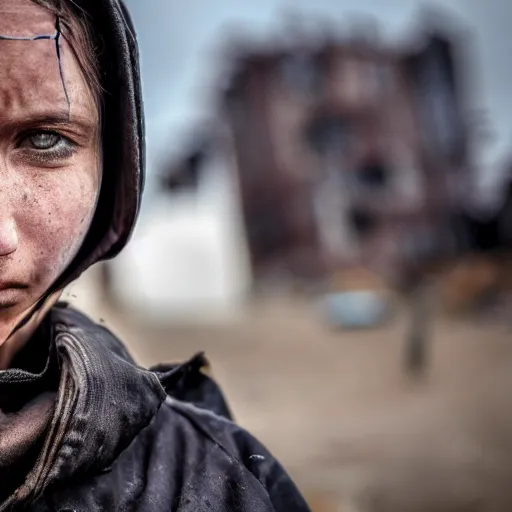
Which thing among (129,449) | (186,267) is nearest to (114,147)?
(129,449)

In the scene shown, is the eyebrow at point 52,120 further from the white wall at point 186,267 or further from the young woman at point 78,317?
the white wall at point 186,267

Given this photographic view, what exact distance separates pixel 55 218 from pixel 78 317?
0.29 m

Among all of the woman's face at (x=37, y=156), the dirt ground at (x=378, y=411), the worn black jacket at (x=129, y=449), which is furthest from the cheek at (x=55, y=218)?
the dirt ground at (x=378, y=411)

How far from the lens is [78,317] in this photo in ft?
3.50

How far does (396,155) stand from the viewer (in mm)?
21641

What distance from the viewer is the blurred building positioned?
20656mm

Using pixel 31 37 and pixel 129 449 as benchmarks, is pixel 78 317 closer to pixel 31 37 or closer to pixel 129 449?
pixel 129 449

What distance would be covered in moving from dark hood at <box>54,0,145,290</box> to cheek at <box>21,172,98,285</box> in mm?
77

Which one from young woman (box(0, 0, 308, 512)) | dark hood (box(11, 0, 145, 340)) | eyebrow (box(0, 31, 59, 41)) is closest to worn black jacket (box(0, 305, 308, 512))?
young woman (box(0, 0, 308, 512))

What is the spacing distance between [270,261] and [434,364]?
12.7 m

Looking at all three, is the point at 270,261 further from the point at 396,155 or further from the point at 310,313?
the point at 396,155

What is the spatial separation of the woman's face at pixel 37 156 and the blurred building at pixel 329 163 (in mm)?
19621

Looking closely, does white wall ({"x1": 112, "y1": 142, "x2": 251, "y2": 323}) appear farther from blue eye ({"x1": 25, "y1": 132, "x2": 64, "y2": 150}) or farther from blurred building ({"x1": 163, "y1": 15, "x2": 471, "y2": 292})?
blue eye ({"x1": 25, "y1": 132, "x2": 64, "y2": 150})

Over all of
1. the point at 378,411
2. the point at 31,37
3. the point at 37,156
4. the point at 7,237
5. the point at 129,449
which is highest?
the point at 31,37
